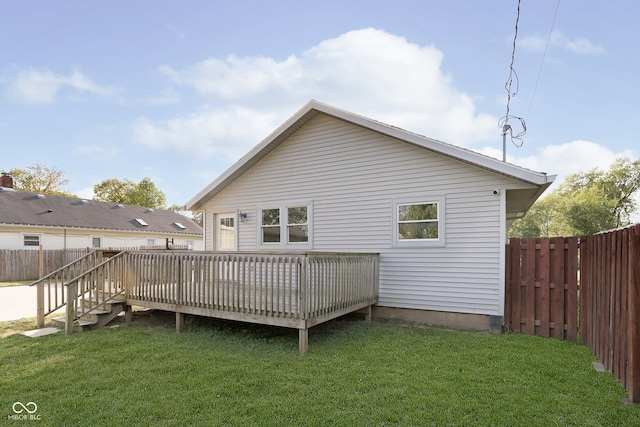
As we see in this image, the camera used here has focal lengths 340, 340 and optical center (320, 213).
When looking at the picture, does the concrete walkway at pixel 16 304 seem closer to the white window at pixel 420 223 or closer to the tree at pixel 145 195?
the white window at pixel 420 223

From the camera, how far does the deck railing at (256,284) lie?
540 cm

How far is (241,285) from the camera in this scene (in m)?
5.94

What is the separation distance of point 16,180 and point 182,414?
40.9 m

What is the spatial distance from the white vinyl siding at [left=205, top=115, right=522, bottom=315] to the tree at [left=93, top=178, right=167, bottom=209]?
3646cm

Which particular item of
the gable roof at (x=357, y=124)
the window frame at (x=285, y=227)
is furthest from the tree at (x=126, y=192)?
the window frame at (x=285, y=227)

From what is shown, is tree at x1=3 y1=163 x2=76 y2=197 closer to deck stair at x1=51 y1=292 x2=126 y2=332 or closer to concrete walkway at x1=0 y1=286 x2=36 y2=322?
concrete walkway at x1=0 y1=286 x2=36 y2=322

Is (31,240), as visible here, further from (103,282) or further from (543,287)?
(543,287)

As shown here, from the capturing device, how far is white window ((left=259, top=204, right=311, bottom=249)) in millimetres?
8922

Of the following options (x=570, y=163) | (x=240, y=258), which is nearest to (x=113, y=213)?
(x=240, y=258)

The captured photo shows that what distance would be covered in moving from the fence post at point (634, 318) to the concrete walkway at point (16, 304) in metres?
11.2

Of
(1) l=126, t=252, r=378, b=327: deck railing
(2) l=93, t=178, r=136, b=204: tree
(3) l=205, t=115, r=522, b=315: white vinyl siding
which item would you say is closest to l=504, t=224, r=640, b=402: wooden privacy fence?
(3) l=205, t=115, r=522, b=315: white vinyl siding

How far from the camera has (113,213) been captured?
81.8ft

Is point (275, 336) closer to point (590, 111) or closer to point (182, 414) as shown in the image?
point (182, 414)

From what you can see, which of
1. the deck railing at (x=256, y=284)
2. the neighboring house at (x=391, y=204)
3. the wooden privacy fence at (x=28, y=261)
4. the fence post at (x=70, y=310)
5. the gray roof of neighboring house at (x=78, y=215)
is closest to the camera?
the deck railing at (x=256, y=284)
